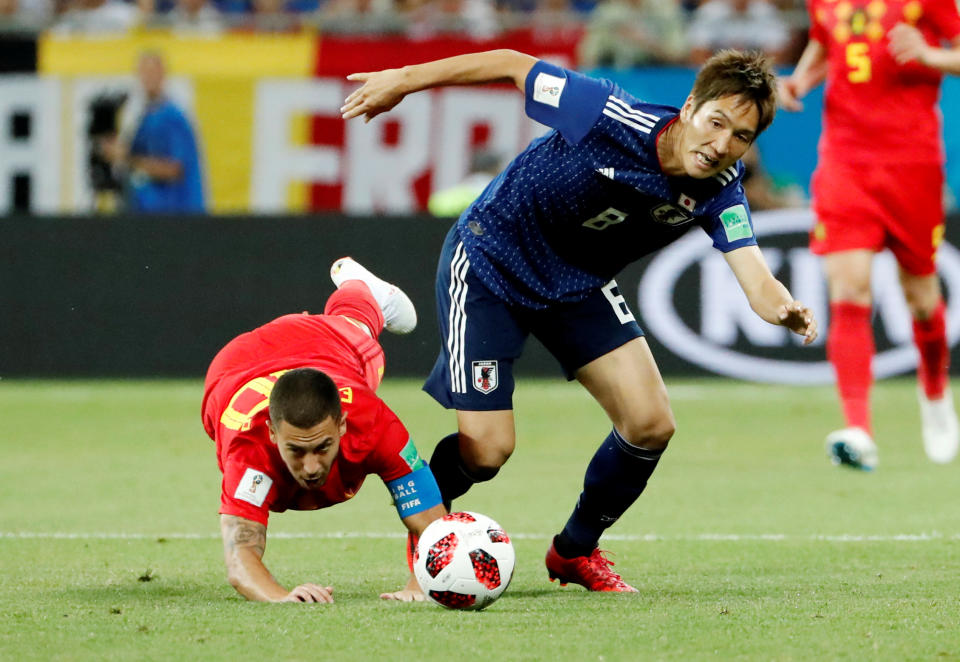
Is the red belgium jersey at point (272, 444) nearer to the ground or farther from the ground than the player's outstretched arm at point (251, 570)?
farther from the ground

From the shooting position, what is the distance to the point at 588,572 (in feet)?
17.7

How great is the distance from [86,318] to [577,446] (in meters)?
5.03

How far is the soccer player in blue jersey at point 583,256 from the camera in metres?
5.15

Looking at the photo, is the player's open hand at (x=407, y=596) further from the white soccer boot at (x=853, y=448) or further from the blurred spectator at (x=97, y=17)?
the blurred spectator at (x=97, y=17)

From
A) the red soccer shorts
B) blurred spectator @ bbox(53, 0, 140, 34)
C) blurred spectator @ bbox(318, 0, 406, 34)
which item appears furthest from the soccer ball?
blurred spectator @ bbox(53, 0, 140, 34)

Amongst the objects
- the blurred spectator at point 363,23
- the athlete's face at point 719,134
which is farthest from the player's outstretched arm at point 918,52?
the blurred spectator at point 363,23

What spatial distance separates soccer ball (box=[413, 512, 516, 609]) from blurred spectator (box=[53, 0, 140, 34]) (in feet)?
35.1

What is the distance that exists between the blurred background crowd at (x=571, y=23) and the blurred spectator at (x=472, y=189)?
1.37m

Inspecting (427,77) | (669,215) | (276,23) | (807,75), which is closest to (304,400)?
(427,77)

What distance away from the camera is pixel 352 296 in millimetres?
6992

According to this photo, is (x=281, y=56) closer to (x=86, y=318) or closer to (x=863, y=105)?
(x=86, y=318)

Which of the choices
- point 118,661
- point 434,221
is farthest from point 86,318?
point 118,661

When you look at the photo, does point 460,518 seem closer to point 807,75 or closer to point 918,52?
point 918,52

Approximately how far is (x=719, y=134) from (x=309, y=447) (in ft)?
5.24
